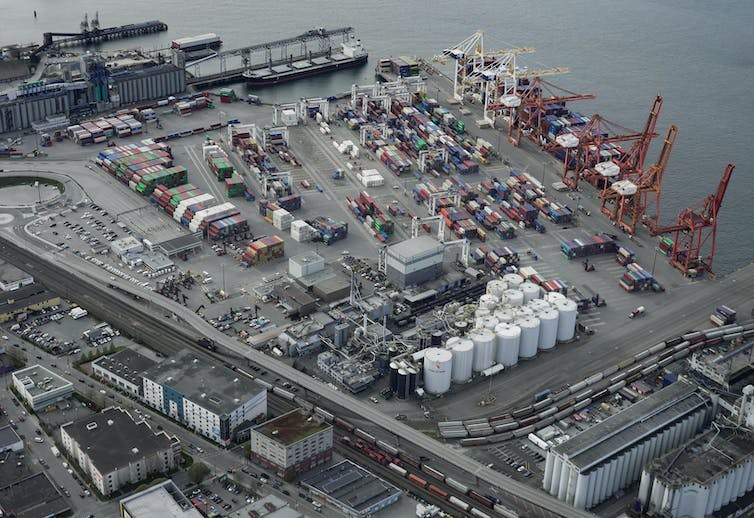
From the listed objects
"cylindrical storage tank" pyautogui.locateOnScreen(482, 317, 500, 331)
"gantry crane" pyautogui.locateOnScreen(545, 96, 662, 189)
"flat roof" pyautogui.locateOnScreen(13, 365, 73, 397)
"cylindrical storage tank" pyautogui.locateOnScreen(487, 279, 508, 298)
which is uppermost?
"gantry crane" pyautogui.locateOnScreen(545, 96, 662, 189)

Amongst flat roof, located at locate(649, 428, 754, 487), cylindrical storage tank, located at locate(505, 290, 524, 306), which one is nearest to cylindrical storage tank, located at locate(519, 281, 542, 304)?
cylindrical storage tank, located at locate(505, 290, 524, 306)

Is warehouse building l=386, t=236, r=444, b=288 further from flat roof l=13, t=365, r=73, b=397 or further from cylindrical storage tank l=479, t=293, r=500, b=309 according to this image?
flat roof l=13, t=365, r=73, b=397

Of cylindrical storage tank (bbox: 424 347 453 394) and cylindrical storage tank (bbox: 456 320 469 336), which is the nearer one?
cylindrical storage tank (bbox: 424 347 453 394)

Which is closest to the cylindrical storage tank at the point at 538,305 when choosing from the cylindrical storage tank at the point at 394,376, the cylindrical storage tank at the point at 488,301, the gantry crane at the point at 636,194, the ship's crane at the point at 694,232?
the cylindrical storage tank at the point at 488,301

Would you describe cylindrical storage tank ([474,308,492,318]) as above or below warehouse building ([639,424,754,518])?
above

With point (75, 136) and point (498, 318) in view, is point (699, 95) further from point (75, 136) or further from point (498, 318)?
point (75, 136)

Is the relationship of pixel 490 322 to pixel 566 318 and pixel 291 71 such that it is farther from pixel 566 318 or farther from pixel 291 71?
pixel 291 71
